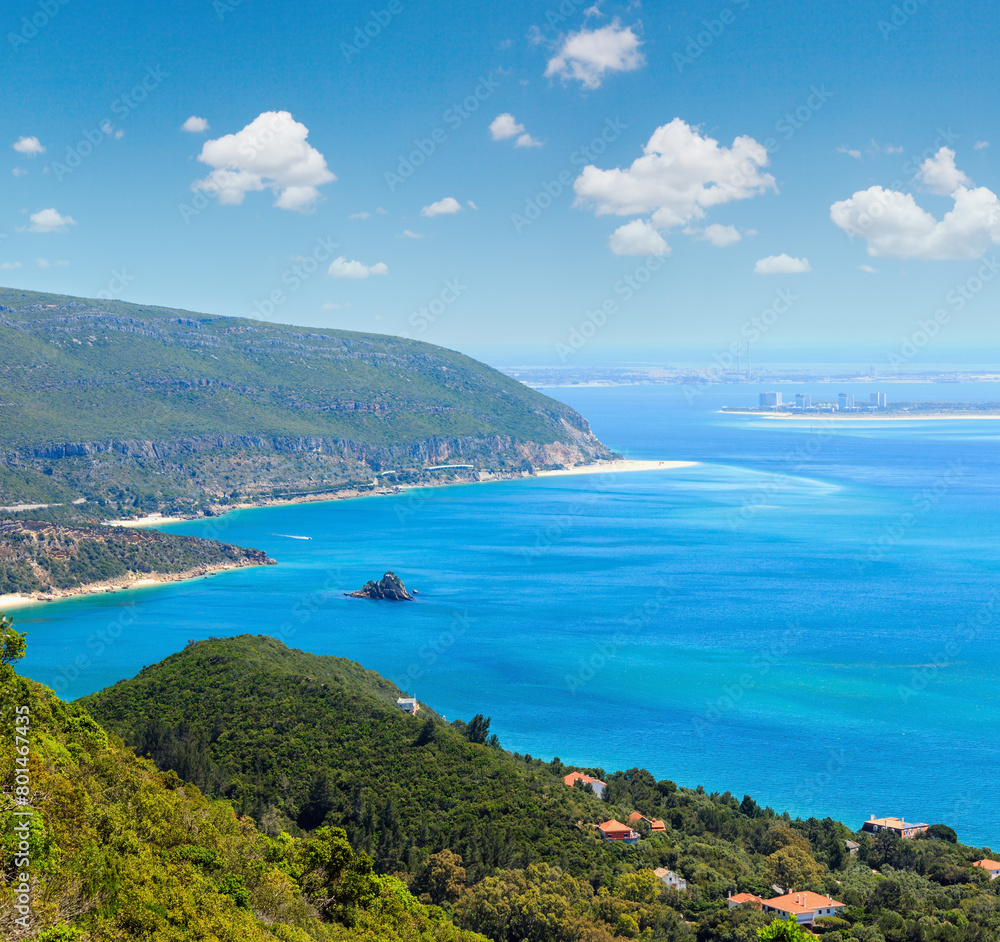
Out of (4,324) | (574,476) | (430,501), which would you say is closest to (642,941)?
(430,501)

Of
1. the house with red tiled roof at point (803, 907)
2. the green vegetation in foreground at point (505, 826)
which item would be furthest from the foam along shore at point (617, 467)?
the house with red tiled roof at point (803, 907)

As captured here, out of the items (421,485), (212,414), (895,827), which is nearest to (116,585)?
(895,827)

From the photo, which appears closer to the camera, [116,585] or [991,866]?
[991,866]

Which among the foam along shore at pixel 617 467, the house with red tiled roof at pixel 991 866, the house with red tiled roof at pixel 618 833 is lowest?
the house with red tiled roof at pixel 991 866

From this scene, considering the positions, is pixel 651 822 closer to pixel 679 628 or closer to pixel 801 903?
pixel 801 903

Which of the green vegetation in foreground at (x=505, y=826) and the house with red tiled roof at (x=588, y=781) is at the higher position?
the green vegetation in foreground at (x=505, y=826)

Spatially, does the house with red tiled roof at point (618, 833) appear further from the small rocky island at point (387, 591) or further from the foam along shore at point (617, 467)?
the foam along shore at point (617, 467)
